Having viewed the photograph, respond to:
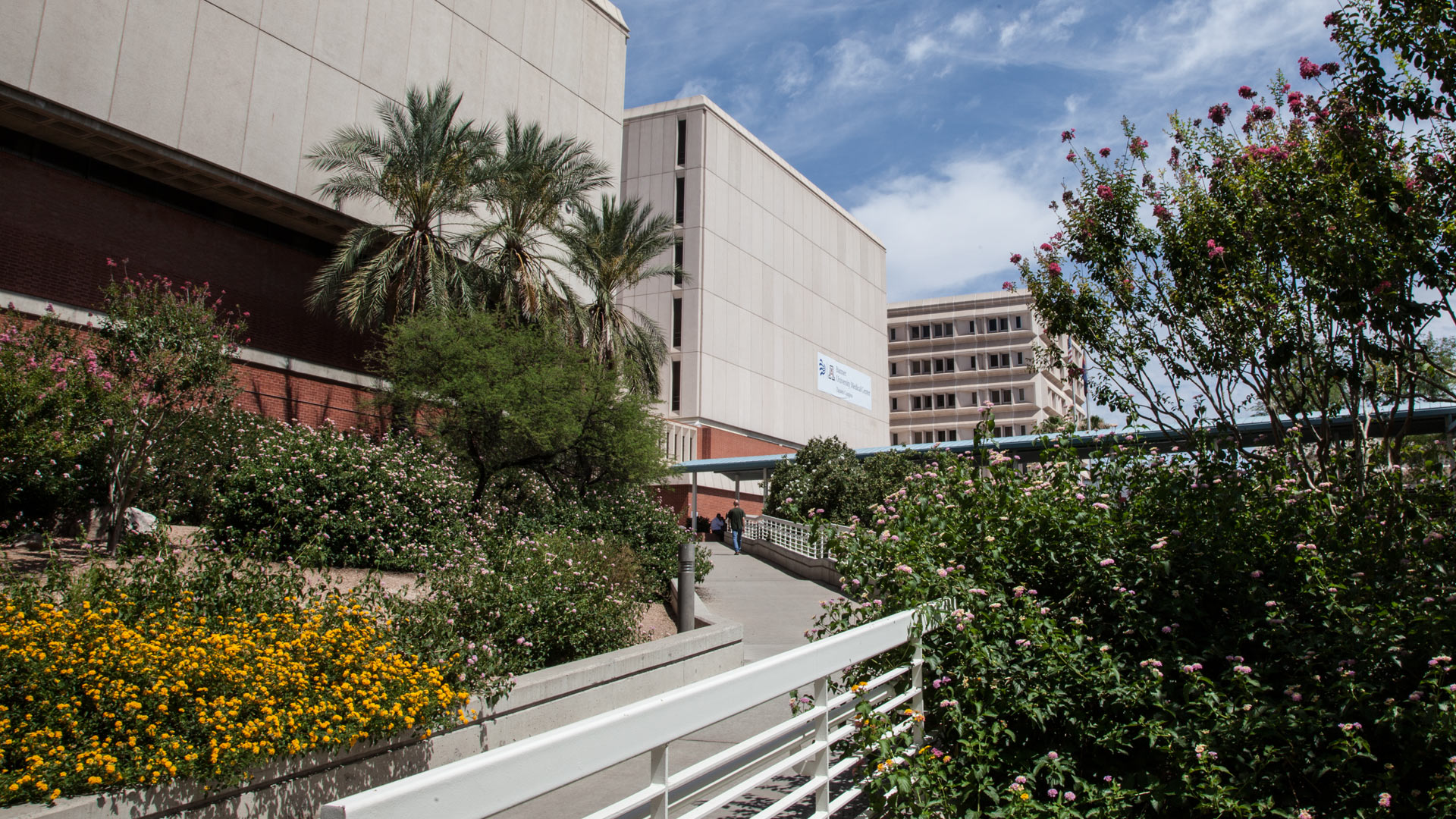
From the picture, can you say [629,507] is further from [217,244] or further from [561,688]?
[217,244]

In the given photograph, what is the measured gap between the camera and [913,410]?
8944 cm

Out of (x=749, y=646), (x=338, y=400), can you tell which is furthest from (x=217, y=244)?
(x=749, y=646)

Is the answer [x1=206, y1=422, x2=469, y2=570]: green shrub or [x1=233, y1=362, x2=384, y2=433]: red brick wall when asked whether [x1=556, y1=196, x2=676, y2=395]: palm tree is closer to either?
[x1=233, y1=362, x2=384, y2=433]: red brick wall

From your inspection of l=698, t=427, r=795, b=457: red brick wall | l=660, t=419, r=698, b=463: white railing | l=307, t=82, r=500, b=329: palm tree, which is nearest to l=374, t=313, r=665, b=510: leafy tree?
l=307, t=82, r=500, b=329: palm tree

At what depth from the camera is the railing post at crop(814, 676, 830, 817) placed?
3727mm

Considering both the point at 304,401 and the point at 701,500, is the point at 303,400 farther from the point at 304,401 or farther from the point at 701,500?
the point at 701,500

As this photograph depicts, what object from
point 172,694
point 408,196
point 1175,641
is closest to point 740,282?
point 408,196

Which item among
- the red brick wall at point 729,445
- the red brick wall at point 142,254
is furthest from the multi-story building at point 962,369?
the red brick wall at point 142,254

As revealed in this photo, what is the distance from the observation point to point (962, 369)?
287 feet

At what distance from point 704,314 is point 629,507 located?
2732 cm

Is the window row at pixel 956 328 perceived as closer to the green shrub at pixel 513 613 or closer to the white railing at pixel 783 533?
the white railing at pixel 783 533

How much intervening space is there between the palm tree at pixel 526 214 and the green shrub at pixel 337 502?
352 inches

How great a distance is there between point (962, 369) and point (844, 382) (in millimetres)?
35672

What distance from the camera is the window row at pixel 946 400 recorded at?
8544 cm
